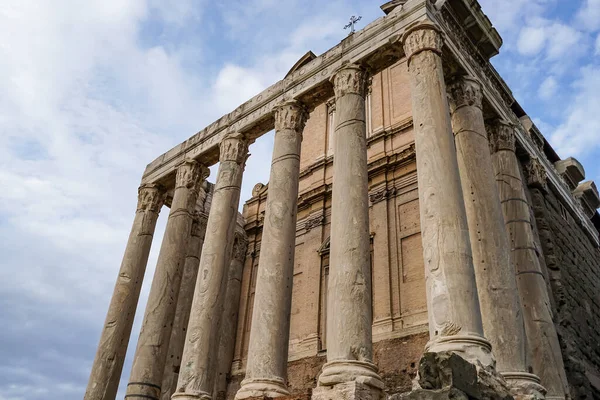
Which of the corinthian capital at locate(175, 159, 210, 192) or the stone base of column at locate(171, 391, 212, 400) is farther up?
the corinthian capital at locate(175, 159, 210, 192)

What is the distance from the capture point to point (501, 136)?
42.8ft

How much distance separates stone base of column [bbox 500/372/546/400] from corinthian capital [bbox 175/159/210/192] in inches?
389

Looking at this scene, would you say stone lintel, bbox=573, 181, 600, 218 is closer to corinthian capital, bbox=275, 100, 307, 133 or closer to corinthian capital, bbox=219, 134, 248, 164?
corinthian capital, bbox=275, 100, 307, 133

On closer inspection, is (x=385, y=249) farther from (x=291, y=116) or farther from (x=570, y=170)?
(x=570, y=170)

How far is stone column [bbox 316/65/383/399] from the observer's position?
26.5 ft

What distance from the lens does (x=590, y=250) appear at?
1728cm

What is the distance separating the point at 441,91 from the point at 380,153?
6883 millimetres

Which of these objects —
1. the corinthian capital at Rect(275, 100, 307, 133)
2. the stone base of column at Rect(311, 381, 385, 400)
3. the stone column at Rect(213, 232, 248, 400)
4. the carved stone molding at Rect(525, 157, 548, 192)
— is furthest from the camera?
the stone column at Rect(213, 232, 248, 400)

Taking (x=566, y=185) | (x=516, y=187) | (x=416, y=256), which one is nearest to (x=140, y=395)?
(x=416, y=256)

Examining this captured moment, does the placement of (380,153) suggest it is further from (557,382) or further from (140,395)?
(140,395)

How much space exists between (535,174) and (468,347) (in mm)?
8803

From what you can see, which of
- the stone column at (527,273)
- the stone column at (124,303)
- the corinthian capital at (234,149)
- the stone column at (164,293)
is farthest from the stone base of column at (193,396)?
the stone column at (527,273)

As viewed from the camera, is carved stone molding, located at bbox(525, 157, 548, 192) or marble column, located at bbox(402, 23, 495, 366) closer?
marble column, located at bbox(402, 23, 495, 366)

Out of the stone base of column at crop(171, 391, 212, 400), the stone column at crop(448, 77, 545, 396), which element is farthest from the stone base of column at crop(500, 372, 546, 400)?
the stone base of column at crop(171, 391, 212, 400)
